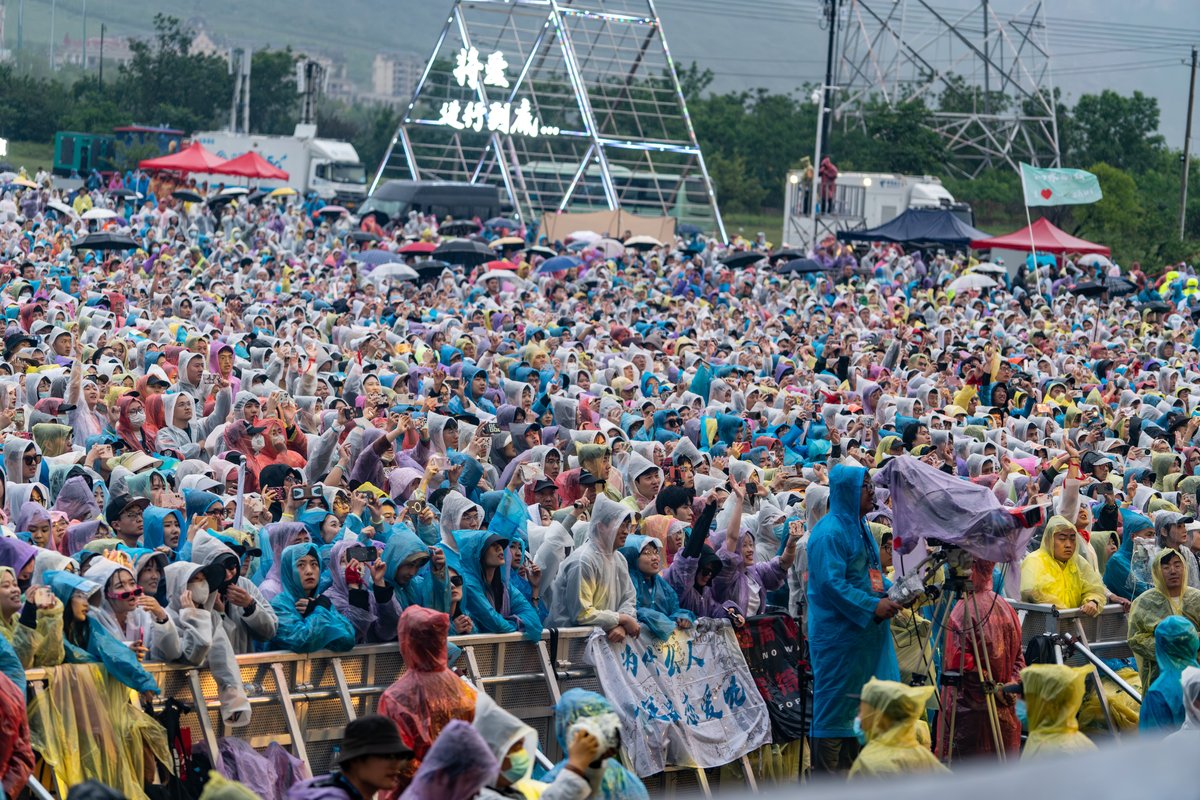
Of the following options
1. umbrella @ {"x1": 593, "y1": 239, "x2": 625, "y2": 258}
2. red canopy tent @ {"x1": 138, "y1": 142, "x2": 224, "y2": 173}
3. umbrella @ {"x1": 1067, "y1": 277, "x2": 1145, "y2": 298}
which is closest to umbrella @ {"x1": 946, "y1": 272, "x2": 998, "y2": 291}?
umbrella @ {"x1": 1067, "y1": 277, "x2": 1145, "y2": 298}

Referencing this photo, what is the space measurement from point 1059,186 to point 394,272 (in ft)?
38.5

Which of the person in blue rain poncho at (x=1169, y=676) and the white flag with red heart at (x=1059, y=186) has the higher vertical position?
the white flag with red heart at (x=1059, y=186)

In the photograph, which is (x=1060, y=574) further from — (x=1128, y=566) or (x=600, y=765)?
(x=600, y=765)

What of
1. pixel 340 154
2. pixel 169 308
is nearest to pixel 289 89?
pixel 340 154

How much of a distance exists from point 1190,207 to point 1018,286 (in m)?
26.2

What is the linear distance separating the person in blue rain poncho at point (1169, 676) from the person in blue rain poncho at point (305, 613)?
3424mm

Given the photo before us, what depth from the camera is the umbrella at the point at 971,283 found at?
31297 millimetres

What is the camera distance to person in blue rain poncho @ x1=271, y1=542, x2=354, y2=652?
8.20 m

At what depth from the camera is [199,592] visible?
782cm

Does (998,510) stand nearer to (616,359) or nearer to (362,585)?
(362,585)

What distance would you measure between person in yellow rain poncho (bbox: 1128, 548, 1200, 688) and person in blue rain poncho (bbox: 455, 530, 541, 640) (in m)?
2.98

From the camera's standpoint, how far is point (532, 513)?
37.7 feet

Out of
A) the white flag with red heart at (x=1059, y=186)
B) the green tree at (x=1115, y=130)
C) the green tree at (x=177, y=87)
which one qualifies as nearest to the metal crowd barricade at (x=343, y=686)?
the white flag with red heart at (x=1059, y=186)

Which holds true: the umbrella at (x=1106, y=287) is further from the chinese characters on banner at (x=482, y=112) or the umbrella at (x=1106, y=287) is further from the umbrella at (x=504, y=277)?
the chinese characters on banner at (x=482, y=112)
